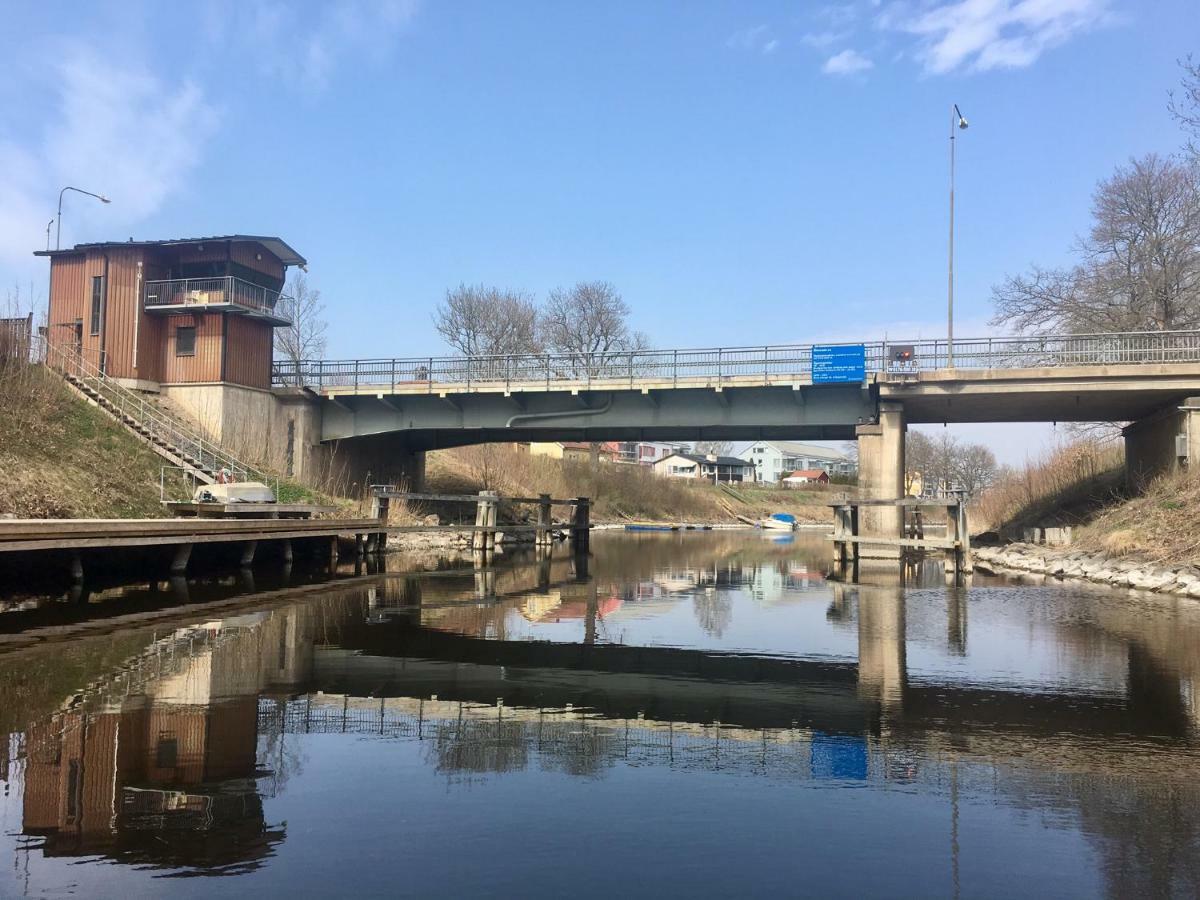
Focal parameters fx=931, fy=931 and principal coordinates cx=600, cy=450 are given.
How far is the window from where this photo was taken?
39438 millimetres

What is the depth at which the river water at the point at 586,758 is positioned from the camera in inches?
232

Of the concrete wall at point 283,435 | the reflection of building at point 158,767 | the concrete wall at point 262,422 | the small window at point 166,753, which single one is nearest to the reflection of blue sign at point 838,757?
the reflection of building at point 158,767

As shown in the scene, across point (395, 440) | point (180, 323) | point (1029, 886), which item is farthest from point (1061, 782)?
point (395, 440)

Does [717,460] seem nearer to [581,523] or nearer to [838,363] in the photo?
[581,523]

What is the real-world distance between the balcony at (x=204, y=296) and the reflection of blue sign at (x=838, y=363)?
2372cm

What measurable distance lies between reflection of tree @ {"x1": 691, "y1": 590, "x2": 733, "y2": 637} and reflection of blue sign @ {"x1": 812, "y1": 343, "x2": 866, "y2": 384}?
13500 mm

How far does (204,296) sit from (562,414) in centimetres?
1587

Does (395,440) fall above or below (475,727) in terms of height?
above

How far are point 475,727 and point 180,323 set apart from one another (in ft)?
117

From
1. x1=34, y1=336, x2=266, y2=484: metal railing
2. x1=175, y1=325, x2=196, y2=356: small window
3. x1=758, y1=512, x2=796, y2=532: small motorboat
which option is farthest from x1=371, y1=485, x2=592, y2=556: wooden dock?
x1=758, y1=512, x2=796, y2=532: small motorboat

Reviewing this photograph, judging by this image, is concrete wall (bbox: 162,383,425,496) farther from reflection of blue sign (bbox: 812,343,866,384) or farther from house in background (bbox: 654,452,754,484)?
house in background (bbox: 654,452,754,484)

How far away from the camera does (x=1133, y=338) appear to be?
37.1 metres

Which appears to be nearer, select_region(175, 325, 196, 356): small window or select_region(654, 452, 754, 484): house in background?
select_region(175, 325, 196, 356): small window

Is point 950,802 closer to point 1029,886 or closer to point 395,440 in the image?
point 1029,886
